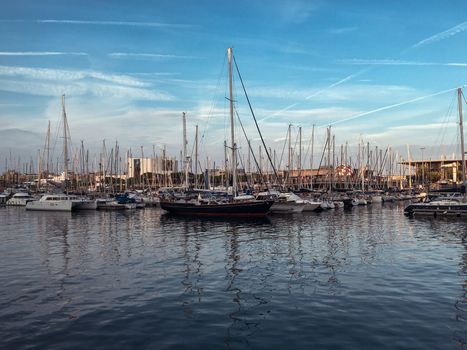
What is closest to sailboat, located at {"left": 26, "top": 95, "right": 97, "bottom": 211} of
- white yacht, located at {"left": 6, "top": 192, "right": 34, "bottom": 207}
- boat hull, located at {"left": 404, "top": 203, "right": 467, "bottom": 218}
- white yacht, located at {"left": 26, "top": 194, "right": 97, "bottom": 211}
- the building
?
white yacht, located at {"left": 26, "top": 194, "right": 97, "bottom": 211}

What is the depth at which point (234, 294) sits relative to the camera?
16234mm

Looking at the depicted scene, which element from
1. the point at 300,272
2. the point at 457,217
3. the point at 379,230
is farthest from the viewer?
the point at 457,217

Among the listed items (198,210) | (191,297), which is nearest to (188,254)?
(191,297)

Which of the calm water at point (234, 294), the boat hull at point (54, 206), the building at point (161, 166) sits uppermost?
the building at point (161, 166)

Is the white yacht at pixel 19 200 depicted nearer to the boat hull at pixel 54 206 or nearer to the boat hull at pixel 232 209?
the boat hull at pixel 54 206

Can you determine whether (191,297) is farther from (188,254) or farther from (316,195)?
(316,195)

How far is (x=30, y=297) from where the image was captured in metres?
15.9

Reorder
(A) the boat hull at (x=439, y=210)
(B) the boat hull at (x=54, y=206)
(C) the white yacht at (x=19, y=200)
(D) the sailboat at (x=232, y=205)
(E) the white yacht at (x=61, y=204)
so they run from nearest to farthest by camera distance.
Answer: (A) the boat hull at (x=439, y=210), (D) the sailboat at (x=232, y=205), (B) the boat hull at (x=54, y=206), (E) the white yacht at (x=61, y=204), (C) the white yacht at (x=19, y=200)

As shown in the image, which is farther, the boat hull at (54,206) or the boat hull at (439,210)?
the boat hull at (54,206)

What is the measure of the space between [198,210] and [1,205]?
6228 cm

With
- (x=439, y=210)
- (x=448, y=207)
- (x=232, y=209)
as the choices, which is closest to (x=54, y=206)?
(x=232, y=209)

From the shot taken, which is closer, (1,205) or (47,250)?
(47,250)

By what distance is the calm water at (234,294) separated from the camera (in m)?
11.7

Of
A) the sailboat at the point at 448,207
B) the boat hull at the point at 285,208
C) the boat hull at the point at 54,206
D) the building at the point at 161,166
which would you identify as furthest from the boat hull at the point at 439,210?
the building at the point at 161,166
